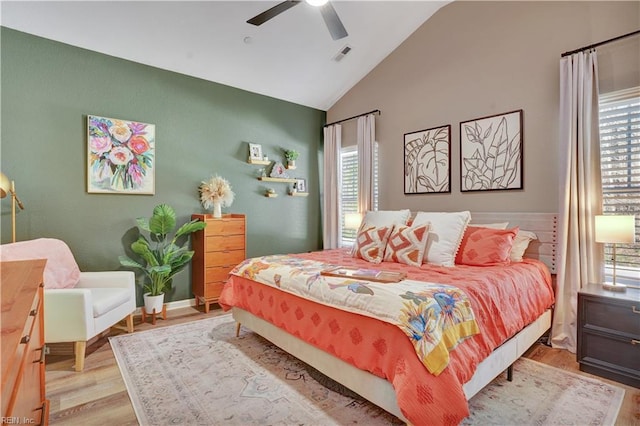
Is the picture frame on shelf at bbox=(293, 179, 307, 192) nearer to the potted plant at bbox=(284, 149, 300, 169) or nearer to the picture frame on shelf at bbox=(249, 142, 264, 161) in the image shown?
the potted plant at bbox=(284, 149, 300, 169)

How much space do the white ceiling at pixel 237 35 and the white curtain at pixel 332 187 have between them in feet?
2.35

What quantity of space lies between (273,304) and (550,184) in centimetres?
284

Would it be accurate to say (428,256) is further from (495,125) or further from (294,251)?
(294,251)

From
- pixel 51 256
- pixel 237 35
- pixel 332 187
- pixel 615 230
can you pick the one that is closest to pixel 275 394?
pixel 51 256

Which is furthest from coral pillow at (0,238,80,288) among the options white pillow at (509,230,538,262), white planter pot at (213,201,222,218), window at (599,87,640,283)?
window at (599,87,640,283)

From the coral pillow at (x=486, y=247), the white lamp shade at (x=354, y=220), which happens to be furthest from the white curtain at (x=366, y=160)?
the coral pillow at (x=486, y=247)

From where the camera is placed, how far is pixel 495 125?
355cm

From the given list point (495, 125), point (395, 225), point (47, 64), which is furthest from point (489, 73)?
point (47, 64)

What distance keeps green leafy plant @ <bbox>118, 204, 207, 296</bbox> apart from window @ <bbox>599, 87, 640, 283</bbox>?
13.2 feet

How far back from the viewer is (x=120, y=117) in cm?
375

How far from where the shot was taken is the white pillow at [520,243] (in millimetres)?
3082

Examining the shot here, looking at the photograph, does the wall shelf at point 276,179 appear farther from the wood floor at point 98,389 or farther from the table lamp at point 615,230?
the table lamp at point 615,230

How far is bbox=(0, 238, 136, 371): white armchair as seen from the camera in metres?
2.49

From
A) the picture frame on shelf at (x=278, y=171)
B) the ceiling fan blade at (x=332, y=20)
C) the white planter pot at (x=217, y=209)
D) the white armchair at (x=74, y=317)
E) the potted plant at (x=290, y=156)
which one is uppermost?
the ceiling fan blade at (x=332, y=20)
